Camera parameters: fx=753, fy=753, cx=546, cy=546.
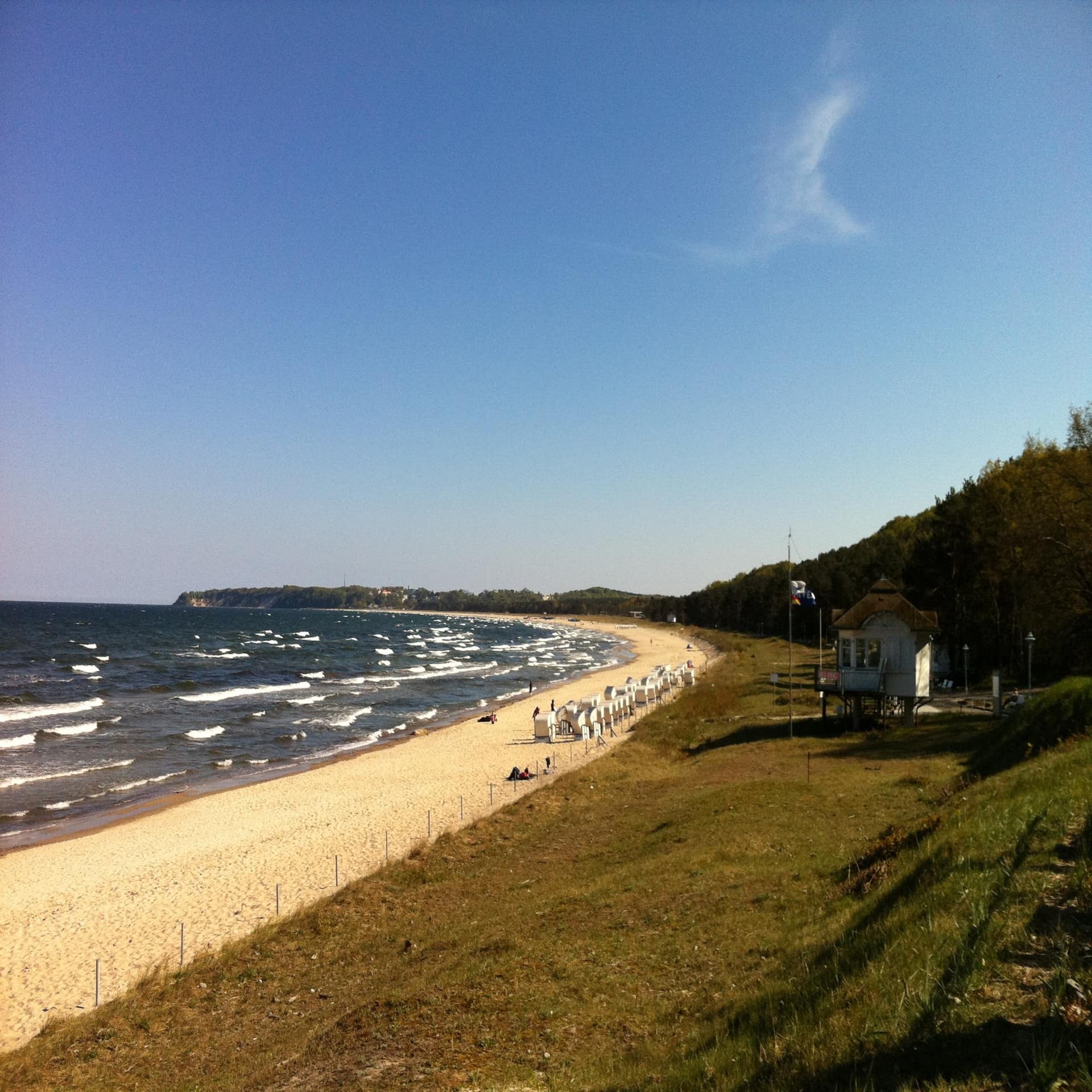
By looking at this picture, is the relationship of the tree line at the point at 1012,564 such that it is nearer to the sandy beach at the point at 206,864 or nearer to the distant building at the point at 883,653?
the distant building at the point at 883,653

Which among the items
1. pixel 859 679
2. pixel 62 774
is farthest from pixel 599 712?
pixel 62 774

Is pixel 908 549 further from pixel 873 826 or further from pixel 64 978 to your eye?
pixel 64 978

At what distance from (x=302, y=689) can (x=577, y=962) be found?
5735 centimetres

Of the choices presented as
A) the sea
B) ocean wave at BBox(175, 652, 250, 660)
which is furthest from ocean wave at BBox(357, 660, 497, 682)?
ocean wave at BBox(175, 652, 250, 660)

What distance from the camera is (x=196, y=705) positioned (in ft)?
173

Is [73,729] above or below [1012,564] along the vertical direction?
below

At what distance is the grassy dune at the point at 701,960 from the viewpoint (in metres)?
5.55

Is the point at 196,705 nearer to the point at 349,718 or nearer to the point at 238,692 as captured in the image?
the point at 238,692

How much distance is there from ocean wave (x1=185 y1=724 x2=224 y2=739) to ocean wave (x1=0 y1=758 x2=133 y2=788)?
5.49 m

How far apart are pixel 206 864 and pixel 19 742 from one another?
24.0 metres

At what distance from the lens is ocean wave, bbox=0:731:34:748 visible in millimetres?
38125

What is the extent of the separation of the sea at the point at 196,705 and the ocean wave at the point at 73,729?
161mm

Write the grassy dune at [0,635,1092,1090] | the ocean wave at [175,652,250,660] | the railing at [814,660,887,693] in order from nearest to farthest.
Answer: the grassy dune at [0,635,1092,1090] → the railing at [814,660,887,693] → the ocean wave at [175,652,250,660]

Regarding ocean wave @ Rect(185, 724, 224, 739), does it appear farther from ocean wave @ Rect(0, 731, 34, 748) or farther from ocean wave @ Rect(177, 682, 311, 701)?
ocean wave @ Rect(177, 682, 311, 701)
